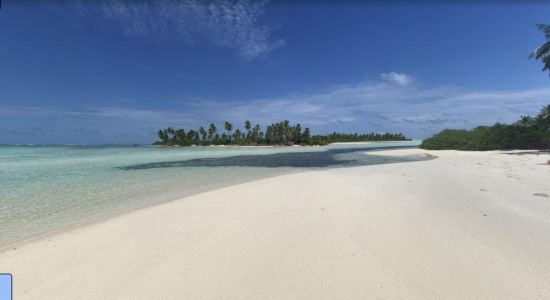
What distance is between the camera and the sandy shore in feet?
10.3

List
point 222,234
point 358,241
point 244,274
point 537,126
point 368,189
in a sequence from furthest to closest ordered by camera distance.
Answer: point 537,126 < point 368,189 < point 222,234 < point 358,241 < point 244,274

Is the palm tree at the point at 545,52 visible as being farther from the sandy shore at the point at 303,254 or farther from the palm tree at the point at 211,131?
the palm tree at the point at 211,131

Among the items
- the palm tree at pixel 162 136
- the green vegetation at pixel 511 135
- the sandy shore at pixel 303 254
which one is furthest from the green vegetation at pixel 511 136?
the palm tree at pixel 162 136

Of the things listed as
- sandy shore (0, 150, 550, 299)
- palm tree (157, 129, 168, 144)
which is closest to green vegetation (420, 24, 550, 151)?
sandy shore (0, 150, 550, 299)

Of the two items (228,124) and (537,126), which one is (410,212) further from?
(228,124)

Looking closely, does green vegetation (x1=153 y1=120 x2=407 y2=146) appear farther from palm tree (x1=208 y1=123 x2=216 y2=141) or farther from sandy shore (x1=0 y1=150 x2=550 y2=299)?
sandy shore (x1=0 y1=150 x2=550 y2=299)

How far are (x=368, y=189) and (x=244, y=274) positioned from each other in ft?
24.4

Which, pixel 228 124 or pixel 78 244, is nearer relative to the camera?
pixel 78 244

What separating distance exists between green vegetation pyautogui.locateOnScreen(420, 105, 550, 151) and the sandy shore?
38.3 meters

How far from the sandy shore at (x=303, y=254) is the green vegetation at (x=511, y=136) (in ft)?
126

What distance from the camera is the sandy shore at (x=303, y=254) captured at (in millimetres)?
3133

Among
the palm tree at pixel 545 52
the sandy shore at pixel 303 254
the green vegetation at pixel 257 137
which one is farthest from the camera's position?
the green vegetation at pixel 257 137

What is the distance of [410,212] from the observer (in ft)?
21.1

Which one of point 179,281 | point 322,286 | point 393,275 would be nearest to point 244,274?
point 179,281
